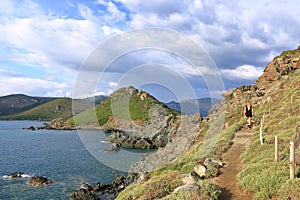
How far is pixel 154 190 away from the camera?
15.3 metres

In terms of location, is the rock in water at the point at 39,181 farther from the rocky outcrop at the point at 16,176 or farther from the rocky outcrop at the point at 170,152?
the rocky outcrop at the point at 170,152

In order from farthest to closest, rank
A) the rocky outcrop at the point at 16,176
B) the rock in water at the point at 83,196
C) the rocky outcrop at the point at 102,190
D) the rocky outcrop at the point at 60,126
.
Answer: the rocky outcrop at the point at 60,126 → the rocky outcrop at the point at 16,176 → the rocky outcrop at the point at 102,190 → the rock in water at the point at 83,196

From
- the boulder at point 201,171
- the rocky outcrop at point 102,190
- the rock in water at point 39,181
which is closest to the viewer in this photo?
the boulder at point 201,171

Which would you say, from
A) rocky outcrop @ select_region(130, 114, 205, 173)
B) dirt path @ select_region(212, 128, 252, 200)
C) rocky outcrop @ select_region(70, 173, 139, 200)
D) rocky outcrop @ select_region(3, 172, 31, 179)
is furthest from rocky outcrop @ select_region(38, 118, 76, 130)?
dirt path @ select_region(212, 128, 252, 200)

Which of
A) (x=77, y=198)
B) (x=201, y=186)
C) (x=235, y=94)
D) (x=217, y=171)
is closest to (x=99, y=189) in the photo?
(x=77, y=198)

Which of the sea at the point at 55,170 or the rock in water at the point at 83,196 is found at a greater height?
the rock in water at the point at 83,196

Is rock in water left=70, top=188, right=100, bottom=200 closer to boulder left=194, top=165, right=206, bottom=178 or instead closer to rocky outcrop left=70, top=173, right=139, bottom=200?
rocky outcrop left=70, top=173, right=139, bottom=200

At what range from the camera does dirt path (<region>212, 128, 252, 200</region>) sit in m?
13.2

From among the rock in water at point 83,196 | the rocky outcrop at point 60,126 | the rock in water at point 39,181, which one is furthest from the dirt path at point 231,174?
the rocky outcrop at point 60,126

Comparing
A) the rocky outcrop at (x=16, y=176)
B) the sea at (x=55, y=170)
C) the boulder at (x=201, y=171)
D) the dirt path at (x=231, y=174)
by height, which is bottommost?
the sea at (x=55, y=170)

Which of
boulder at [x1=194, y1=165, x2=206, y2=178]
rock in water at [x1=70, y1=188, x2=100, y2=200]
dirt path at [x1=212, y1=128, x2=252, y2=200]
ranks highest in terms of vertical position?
boulder at [x1=194, y1=165, x2=206, y2=178]

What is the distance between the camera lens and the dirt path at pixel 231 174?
13211 mm

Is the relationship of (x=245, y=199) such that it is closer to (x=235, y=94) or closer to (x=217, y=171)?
(x=217, y=171)

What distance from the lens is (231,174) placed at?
17547 mm
